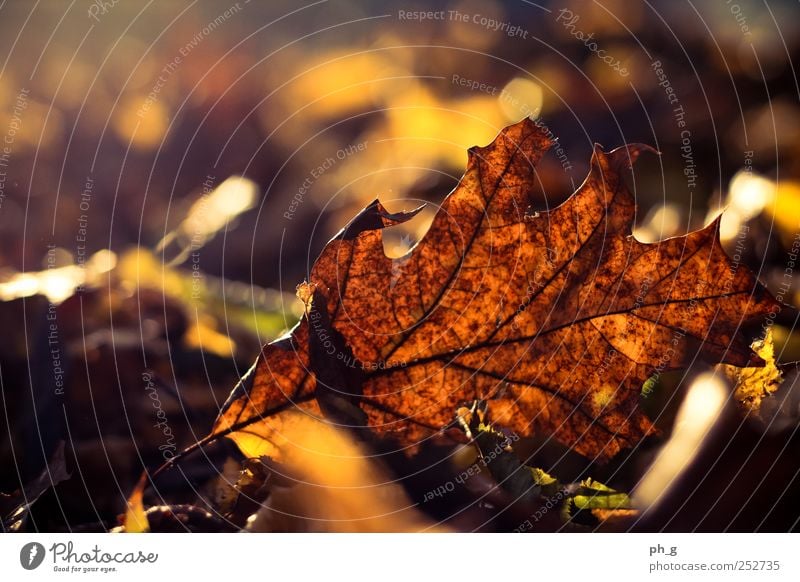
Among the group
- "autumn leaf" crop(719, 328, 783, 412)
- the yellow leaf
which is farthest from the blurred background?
the yellow leaf

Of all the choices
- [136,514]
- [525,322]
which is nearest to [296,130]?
[525,322]

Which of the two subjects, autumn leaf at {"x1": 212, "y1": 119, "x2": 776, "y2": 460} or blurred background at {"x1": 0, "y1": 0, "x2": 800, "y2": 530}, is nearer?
autumn leaf at {"x1": 212, "y1": 119, "x2": 776, "y2": 460}
